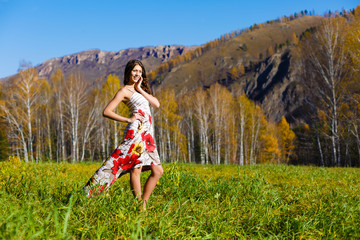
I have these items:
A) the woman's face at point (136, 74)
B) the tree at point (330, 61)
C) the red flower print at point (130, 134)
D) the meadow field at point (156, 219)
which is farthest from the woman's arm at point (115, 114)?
the tree at point (330, 61)

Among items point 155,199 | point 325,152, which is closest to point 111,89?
point 155,199

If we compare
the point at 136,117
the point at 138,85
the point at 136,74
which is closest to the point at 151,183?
the point at 136,117

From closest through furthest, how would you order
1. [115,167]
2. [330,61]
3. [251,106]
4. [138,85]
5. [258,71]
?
[115,167] → [138,85] → [330,61] → [251,106] → [258,71]

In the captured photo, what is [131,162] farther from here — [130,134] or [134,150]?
[130,134]

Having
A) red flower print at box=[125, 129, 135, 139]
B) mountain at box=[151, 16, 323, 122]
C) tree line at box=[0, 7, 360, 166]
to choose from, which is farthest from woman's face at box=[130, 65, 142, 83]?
mountain at box=[151, 16, 323, 122]

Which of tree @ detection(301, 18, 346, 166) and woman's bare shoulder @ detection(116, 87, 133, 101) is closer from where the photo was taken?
woman's bare shoulder @ detection(116, 87, 133, 101)

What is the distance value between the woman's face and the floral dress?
0.26 metres

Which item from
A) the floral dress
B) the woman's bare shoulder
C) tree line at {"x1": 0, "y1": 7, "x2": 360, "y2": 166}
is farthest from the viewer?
tree line at {"x1": 0, "y1": 7, "x2": 360, "y2": 166}

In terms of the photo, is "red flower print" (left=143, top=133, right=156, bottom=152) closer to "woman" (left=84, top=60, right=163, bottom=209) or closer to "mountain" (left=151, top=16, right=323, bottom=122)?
"woman" (left=84, top=60, right=163, bottom=209)

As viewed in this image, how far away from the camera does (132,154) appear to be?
318 centimetres

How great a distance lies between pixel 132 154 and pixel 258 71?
13306 cm

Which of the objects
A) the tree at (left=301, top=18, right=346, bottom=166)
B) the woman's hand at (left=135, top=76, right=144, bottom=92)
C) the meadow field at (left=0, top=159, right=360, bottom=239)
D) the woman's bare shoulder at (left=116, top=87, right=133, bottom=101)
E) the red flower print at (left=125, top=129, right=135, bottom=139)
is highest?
the tree at (left=301, top=18, right=346, bottom=166)

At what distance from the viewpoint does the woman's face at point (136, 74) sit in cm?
349

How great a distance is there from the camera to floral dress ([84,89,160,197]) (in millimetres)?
3095
